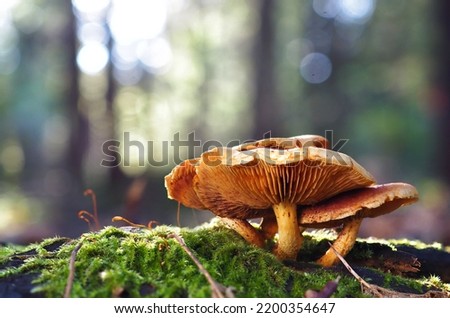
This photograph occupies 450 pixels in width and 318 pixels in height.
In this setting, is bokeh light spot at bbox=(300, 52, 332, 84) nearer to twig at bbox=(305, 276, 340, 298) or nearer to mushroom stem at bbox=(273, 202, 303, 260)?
mushroom stem at bbox=(273, 202, 303, 260)

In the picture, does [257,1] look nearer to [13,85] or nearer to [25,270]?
[25,270]

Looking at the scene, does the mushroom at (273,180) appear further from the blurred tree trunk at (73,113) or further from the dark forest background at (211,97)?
the blurred tree trunk at (73,113)

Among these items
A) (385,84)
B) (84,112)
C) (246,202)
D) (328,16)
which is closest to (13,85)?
(84,112)

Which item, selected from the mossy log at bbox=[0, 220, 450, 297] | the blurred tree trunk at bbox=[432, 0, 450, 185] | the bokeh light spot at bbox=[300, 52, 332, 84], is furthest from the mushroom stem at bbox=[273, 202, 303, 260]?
the bokeh light spot at bbox=[300, 52, 332, 84]

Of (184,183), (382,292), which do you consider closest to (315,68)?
(184,183)

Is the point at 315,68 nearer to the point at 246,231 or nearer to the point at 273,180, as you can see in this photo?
the point at 246,231

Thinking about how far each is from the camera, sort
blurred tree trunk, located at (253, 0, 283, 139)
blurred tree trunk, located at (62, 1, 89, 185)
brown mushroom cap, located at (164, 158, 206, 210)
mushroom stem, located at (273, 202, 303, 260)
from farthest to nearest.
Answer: blurred tree trunk, located at (62, 1, 89, 185) < blurred tree trunk, located at (253, 0, 283, 139) < mushroom stem, located at (273, 202, 303, 260) < brown mushroom cap, located at (164, 158, 206, 210)

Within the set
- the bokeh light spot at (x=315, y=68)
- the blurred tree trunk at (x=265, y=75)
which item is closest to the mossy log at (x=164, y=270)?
the blurred tree trunk at (x=265, y=75)
